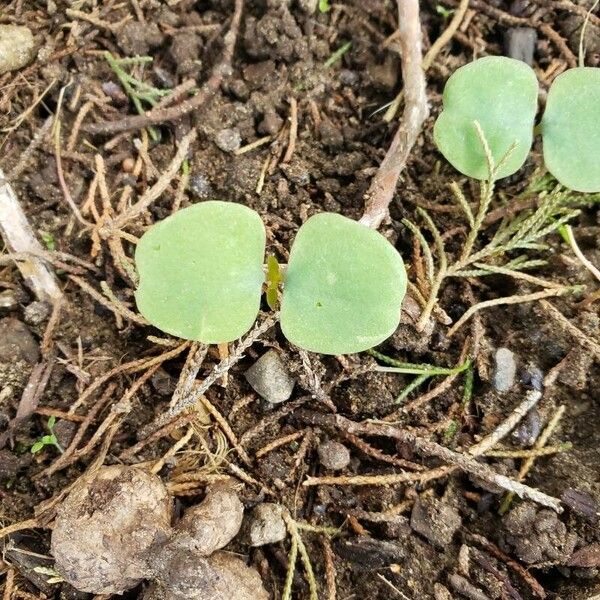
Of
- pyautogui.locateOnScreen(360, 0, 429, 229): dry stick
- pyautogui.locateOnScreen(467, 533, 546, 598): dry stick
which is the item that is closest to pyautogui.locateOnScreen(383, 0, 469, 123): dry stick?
pyautogui.locateOnScreen(360, 0, 429, 229): dry stick

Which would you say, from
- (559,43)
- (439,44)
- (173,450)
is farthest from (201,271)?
(559,43)

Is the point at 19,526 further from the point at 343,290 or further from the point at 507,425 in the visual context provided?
the point at 507,425

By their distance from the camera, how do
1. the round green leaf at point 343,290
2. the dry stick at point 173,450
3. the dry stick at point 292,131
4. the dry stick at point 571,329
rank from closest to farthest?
the round green leaf at point 343,290
the dry stick at point 173,450
the dry stick at point 571,329
the dry stick at point 292,131

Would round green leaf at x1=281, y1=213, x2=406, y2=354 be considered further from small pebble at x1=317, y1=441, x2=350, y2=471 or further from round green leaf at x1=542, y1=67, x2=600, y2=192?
round green leaf at x1=542, y1=67, x2=600, y2=192

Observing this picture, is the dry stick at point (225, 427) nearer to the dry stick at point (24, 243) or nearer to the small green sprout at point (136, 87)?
the dry stick at point (24, 243)

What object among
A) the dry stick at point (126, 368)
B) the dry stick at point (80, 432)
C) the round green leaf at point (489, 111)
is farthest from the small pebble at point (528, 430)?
the dry stick at point (80, 432)

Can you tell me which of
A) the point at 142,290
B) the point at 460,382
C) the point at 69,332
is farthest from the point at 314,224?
the point at 69,332
